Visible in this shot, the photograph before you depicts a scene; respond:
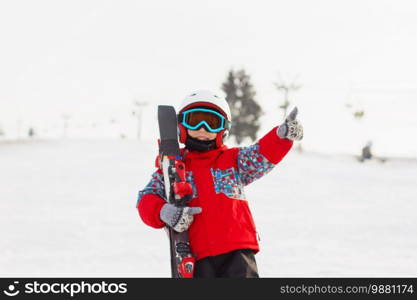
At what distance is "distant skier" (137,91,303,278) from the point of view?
298 cm

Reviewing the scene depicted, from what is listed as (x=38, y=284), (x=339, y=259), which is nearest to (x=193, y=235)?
(x=38, y=284)

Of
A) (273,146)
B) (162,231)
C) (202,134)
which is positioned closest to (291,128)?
(273,146)

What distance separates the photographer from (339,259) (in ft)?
22.9

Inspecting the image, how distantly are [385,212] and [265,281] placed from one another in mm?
8934

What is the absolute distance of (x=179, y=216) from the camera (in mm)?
2938

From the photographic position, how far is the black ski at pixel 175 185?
118 inches

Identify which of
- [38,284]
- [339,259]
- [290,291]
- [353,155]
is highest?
[353,155]

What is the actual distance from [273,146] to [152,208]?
0.86 meters

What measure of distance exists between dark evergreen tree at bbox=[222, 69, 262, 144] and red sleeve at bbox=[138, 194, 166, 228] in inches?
1665

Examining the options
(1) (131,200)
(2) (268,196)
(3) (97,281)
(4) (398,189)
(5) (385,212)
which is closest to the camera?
(3) (97,281)

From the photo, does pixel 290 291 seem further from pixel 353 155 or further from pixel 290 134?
pixel 353 155

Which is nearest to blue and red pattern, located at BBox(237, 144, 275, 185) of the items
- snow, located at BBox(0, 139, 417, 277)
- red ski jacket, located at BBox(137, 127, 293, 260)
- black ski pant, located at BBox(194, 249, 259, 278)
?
red ski jacket, located at BBox(137, 127, 293, 260)

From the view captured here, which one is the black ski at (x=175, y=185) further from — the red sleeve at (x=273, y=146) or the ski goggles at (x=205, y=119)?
the red sleeve at (x=273, y=146)

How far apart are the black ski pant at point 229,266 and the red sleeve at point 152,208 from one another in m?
0.36
